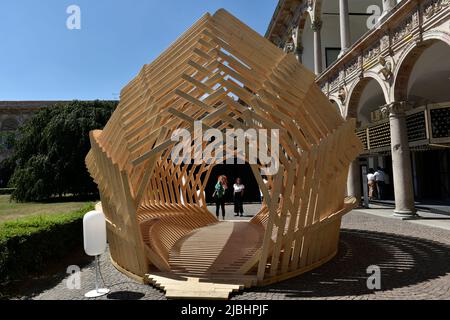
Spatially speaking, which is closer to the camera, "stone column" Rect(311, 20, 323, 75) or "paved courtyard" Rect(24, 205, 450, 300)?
"paved courtyard" Rect(24, 205, 450, 300)

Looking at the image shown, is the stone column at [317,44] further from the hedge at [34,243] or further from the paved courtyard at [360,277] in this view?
the hedge at [34,243]

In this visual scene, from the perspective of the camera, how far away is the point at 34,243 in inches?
230

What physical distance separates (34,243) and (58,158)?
2164 centimetres

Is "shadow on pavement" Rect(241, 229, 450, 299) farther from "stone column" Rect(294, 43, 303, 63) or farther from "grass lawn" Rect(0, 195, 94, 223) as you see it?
"stone column" Rect(294, 43, 303, 63)

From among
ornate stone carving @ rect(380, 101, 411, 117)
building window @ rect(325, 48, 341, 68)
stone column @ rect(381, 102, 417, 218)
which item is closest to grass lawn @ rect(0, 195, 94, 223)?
stone column @ rect(381, 102, 417, 218)

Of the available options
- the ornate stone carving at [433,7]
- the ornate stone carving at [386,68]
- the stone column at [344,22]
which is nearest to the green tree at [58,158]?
the stone column at [344,22]

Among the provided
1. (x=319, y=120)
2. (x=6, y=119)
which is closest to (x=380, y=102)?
(x=319, y=120)

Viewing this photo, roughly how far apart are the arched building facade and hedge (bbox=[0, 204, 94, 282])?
9.96 metres

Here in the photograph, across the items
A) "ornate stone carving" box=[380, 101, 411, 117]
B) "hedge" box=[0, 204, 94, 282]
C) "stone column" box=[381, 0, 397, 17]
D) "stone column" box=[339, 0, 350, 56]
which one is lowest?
"hedge" box=[0, 204, 94, 282]

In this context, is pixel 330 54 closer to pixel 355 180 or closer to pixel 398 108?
pixel 355 180

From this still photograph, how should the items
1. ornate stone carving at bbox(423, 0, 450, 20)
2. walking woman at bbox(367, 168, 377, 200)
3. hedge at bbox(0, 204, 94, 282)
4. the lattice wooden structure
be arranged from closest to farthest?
the lattice wooden structure
hedge at bbox(0, 204, 94, 282)
ornate stone carving at bbox(423, 0, 450, 20)
walking woman at bbox(367, 168, 377, 200)

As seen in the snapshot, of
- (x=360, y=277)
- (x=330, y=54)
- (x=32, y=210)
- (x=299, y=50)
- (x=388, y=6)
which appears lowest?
(x=360, y=277)

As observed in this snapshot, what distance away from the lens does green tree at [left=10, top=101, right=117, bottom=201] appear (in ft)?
81.0

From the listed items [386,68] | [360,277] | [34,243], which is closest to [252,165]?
[360,277]
